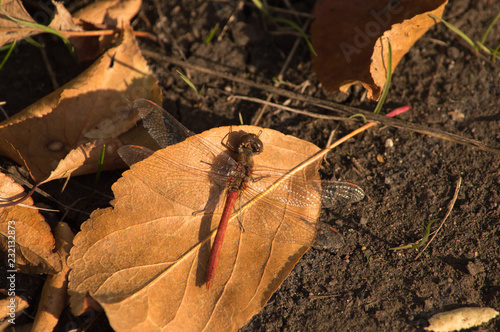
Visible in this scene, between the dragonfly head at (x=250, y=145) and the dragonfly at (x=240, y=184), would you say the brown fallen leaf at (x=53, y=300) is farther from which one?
the dragonfly head at (x=250, y=145)

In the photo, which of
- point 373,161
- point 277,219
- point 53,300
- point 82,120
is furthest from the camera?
point 373,161

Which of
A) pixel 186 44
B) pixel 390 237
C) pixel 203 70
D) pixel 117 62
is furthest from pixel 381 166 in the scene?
pixel 117 62

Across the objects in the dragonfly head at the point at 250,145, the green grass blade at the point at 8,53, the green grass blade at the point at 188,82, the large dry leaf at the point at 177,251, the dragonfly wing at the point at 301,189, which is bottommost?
the large dry leaf at the point at 177,251

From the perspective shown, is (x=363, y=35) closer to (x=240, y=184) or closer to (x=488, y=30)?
(x=488, y=30)

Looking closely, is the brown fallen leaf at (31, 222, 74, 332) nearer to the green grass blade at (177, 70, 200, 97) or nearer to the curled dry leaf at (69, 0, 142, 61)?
the green grass blade at (177, 70, 200, 97)

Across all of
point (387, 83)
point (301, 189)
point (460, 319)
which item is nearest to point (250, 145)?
point (301, 189)

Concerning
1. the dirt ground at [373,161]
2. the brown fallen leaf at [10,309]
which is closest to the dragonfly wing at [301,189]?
the dirt ground at [373,161]

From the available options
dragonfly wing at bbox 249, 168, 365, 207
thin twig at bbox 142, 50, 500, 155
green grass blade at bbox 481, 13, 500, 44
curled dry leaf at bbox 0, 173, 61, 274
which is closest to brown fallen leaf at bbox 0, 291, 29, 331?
curled dry leaf at bbox 0, 173, 61, 274
